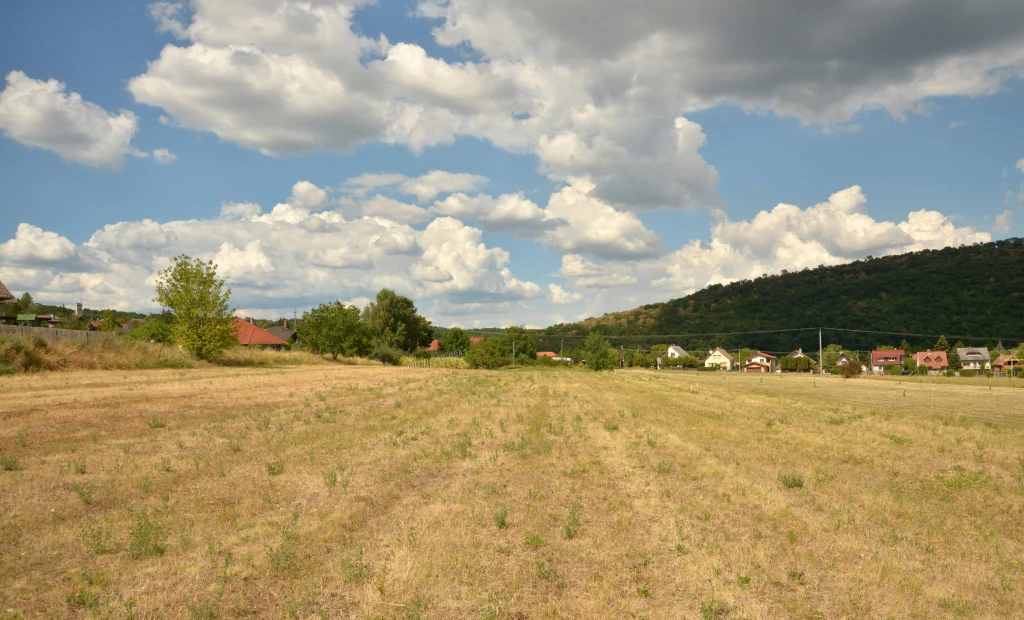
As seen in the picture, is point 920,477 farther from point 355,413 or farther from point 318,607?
point 355,413

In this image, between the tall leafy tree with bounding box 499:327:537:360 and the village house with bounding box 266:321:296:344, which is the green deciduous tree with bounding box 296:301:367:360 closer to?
the tall leafy tree with bounding box 499:327:537:360

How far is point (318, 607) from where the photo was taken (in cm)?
621

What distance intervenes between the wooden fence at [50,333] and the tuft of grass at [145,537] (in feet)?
129

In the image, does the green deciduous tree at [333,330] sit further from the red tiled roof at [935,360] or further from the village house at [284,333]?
the red tiled roof at [935,360]

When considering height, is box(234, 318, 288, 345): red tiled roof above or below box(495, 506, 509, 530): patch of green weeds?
above

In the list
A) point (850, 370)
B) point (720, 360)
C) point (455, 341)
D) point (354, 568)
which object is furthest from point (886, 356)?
point (354, 568)

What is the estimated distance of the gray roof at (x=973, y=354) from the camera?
140500 mm

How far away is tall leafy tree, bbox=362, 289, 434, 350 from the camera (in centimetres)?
11088

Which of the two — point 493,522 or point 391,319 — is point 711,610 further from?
point 391,319

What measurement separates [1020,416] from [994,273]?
166209 millimetres

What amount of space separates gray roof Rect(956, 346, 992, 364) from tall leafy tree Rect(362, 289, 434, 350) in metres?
126

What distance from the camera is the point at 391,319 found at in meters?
112

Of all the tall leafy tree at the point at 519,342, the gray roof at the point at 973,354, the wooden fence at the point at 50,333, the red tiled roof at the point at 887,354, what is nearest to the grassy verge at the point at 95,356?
the wooden fence at the point at 50,333

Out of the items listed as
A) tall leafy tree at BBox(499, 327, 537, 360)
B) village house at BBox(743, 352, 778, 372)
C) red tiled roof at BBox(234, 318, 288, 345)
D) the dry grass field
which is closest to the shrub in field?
tall leafy tree at BBox(499, 327, 537, 360)
